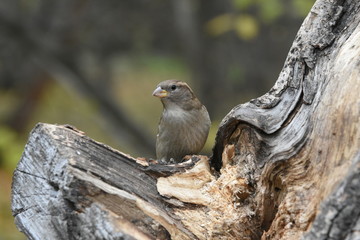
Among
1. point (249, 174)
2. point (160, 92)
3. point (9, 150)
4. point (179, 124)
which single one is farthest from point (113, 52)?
point (249, 174)

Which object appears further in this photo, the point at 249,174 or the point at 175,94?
the point at 175,94

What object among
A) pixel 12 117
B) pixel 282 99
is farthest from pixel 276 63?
pixel 282 99

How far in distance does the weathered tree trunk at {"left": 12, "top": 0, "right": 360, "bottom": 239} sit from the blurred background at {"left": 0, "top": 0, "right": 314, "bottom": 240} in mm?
2919

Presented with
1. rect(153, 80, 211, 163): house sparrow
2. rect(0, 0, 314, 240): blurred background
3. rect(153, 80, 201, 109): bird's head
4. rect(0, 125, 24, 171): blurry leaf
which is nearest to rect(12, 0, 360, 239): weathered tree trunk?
rect(153, 80, 211, 163): house sparrow

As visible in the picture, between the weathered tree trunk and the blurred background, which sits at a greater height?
the blurred background

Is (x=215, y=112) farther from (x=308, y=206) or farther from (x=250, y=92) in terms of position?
(x=308, y=206)

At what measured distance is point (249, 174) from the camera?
349 cm

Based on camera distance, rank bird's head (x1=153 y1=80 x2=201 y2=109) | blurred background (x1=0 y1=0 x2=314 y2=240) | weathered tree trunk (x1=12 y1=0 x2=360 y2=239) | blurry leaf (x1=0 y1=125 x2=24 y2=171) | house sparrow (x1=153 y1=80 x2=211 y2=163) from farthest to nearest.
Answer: blurred background (x1=0 y1=0 x2=314 y2=240) → blurry leaf (x1=0 y1=125 x2=24 y2=171) → bird's head (x1=153 y1=80 x2=201 y2=109) → house sparrow (x1=153 y1=80 x2=211 y2=163) → weathered tree trunk (x1=12 y1=0 x2=360 y2=239)

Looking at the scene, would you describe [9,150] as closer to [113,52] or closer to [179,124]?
[179,124]

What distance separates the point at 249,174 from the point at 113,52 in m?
12.3

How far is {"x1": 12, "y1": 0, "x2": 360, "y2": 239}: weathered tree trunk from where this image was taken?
2.88 metres

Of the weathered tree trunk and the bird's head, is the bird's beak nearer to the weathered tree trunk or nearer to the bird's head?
the bird's head

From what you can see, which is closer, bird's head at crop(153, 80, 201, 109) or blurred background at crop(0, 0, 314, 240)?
bird's head at crop(153, 80, 201, 109)

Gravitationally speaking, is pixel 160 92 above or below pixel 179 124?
above
